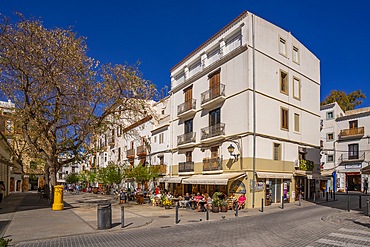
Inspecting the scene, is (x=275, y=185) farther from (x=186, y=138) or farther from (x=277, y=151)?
(x=186, y=138)

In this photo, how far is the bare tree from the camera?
15.6 metres

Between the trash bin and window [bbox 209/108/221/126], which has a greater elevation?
window [bbox 209/108/221/126]

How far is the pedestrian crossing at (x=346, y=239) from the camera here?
9.41 m

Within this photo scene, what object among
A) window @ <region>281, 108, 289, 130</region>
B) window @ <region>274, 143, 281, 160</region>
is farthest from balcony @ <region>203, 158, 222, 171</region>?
window @ <region>281, 108, 289, 130</region>

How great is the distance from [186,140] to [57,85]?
15368 millimetres

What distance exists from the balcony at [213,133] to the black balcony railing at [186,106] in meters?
3.27

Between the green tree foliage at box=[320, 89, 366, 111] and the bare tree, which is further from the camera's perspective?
the green tree foliage at box=[320, 89, 366, 111]

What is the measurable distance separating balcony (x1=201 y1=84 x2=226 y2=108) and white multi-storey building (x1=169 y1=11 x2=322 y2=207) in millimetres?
88

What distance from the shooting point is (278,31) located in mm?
25500

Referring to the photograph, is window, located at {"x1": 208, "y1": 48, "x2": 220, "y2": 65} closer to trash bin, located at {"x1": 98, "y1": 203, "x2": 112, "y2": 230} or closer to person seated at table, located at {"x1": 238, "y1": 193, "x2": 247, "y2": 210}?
person seated at table, located at {"x1": 238, "y1": 193, "x2": 247, "y2": 210}

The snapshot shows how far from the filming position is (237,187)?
21844 mm

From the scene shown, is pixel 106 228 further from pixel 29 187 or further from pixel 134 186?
pixel 29 187

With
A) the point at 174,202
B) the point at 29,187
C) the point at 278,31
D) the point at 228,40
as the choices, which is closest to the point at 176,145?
the point at 174,202

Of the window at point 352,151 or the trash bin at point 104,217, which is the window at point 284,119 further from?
the window at point 352,151
